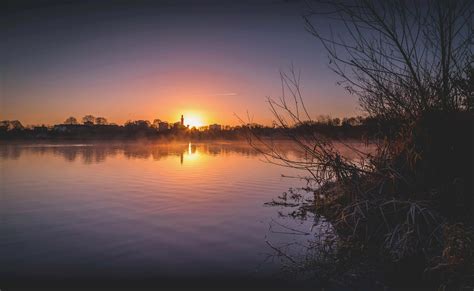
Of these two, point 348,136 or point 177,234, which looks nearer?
point 177,234

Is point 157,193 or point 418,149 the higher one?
point 418,149

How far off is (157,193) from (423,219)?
25.7ft

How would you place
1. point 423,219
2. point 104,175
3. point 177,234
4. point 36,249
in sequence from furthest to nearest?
point 104,175
point 177,234
point 36,249
point 423,219

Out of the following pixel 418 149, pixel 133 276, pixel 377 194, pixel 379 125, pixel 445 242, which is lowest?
pixel 133 276

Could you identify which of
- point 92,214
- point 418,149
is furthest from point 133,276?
point 418,149

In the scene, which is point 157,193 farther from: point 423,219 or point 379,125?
point 423,219

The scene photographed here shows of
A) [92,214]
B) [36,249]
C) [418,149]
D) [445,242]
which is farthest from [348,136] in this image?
[36,249]

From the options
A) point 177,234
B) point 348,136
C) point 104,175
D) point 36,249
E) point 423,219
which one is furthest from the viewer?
point 104,175

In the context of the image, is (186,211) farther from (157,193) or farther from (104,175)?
(104,175)

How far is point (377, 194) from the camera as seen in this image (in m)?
6.25

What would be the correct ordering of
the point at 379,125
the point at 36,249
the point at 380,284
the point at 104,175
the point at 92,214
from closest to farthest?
the point at 380,284 → the point at 36,249 → the point at 379,125 → the point at 92,214 → the point at 104,175

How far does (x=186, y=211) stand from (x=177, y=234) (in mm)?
1887

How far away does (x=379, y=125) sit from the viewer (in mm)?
7293

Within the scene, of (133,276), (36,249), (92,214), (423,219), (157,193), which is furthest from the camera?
(157,193)
